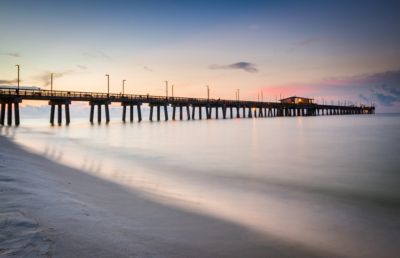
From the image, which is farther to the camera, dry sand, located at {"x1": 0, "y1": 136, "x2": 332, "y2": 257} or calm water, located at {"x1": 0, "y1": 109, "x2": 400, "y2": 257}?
calm water, located at {"x1": 0, "y1": 109, "x2": 400, "y2": 257}

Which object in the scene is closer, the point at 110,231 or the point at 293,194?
the point at 110,231

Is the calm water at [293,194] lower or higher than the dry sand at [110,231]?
lower

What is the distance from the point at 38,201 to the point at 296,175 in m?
8.20

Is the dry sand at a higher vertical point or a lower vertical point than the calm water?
higher

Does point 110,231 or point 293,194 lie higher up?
point 110,231

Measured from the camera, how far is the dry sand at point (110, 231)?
10.3ft

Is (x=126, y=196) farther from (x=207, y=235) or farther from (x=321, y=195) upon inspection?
(x=321, y=195)

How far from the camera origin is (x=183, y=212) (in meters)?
5.59

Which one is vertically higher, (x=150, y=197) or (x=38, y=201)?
(x=38, y=201)

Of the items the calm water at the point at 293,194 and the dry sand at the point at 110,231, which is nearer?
the dry sand at the point at 110,231

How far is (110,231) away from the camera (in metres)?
3.92

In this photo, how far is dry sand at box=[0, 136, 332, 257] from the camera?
313 cm

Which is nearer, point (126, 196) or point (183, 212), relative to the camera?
point (183, 212)

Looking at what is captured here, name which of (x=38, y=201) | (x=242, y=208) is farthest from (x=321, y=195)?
(x=38, y=201)
